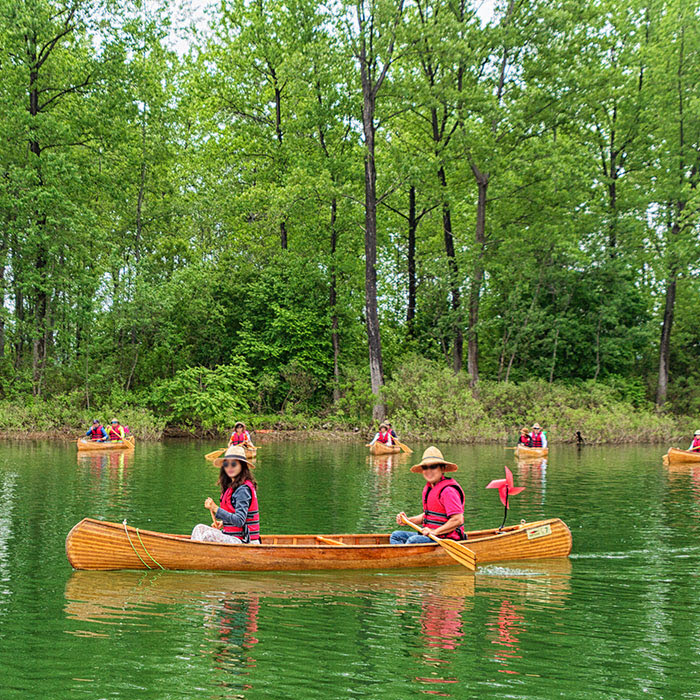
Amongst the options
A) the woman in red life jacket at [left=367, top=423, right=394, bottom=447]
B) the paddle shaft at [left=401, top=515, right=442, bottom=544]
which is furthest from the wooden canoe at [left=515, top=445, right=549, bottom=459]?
the paddle shaft at [left=401, top=515, right=442, bottom=544]

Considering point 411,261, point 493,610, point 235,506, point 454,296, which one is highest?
point 411,261

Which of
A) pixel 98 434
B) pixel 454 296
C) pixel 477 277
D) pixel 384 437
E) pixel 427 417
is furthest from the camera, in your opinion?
pixel 454 296

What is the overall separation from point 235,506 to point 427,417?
72.0 ft

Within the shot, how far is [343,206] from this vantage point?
3369 centimetres

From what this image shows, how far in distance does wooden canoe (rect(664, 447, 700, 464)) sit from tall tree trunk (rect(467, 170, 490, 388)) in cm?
1083

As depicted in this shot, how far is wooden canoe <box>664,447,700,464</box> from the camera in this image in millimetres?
22266

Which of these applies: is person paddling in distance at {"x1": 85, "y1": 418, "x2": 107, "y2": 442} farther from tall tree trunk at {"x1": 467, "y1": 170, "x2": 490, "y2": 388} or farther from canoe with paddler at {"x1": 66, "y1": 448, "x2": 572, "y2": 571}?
canoe with paddler at {"x1": 66, "y1": 448, "x2": 572, "y2": 571}

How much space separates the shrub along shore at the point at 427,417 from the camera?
97.0 feet

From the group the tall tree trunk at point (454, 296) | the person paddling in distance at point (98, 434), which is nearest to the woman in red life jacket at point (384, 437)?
the person paddling in distance at point (98, 434)

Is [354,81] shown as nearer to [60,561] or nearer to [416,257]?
[416,257]

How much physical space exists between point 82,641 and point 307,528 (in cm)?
547

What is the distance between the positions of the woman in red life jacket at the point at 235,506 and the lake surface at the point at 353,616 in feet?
1.63

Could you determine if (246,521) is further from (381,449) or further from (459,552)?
(381,449)

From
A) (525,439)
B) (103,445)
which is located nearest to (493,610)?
(525,439)
